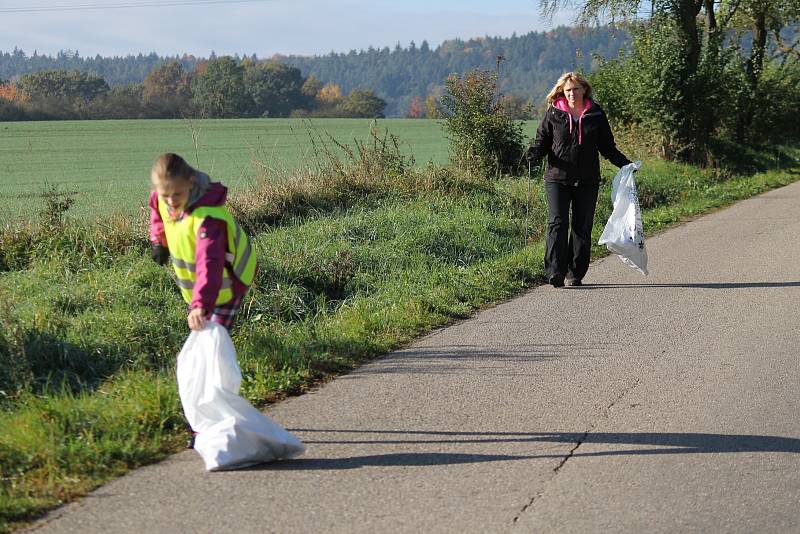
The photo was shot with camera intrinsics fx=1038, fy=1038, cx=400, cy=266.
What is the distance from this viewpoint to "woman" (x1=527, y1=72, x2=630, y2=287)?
33.7 feet

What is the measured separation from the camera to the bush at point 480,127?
18.5 metres

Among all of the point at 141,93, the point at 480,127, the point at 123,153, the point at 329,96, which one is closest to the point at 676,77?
the point at 480,127

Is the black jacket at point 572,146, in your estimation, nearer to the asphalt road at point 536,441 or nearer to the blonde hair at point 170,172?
the asphalt road at point 536,441

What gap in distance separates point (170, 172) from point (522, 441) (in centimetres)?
235

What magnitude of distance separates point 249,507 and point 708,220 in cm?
1333

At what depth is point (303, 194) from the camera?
14.7m

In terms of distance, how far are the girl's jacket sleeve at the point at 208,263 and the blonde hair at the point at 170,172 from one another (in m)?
0.25

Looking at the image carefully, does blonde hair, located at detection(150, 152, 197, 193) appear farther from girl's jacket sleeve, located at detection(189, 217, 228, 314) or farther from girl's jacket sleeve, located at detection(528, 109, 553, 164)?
girl's jacket sleeve, located at detection(528, 109, 553, 164)

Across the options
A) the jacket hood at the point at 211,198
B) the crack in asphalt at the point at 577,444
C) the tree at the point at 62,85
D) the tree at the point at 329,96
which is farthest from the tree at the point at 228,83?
the jacket hood at the point at 211,198

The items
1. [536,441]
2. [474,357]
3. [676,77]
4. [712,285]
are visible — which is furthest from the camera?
[676,77]

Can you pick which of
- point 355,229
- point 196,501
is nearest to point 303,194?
point 355,229

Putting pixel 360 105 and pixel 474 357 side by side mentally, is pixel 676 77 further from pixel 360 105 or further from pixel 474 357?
pixel 360 105

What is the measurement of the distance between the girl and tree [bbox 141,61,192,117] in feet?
162

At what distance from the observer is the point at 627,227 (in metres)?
10.8
